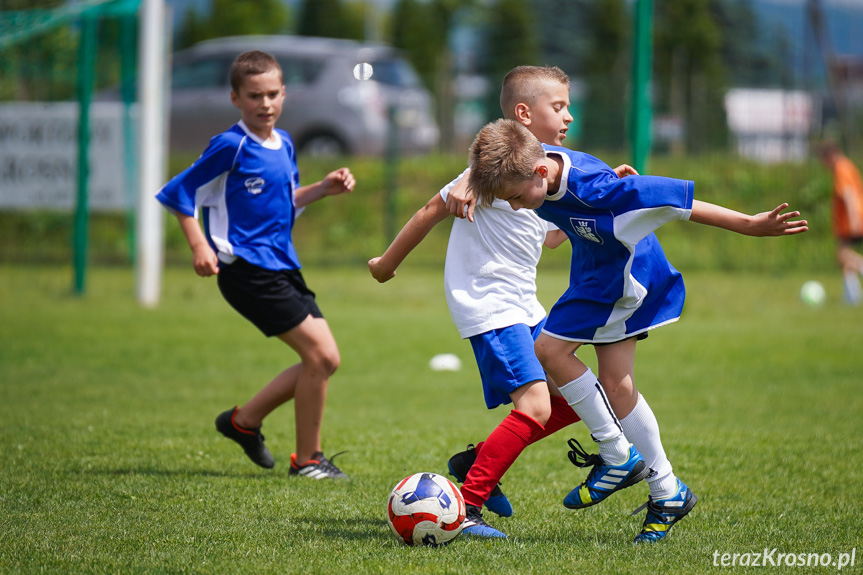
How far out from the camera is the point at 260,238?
4797 mm

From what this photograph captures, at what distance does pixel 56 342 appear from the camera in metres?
9.10

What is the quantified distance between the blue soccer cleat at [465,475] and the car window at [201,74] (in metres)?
14.3

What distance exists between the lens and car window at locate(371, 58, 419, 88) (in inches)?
683

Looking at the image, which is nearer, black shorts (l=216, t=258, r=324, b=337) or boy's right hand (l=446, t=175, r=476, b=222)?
boy's right hand (l=446, t=175, r=476, b=222)

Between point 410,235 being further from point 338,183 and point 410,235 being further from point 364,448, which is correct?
point 364,448

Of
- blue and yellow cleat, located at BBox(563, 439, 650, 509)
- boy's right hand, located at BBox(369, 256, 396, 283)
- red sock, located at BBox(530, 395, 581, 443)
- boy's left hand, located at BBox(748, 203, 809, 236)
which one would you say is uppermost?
boy's left hand, located at BBox(748, 203, 809, 236)

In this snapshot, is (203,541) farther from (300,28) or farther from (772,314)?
(300,28)

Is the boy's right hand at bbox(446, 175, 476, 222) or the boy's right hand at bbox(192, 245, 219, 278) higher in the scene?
the boy's right hand at bbox(446, 175, 476, 222)

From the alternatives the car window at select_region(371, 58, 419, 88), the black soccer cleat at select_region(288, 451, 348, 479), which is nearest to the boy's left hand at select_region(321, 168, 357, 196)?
the black soccer cleat at select_region(288, 451, 348, 479)

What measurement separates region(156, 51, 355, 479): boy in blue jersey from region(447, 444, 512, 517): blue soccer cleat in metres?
0.87

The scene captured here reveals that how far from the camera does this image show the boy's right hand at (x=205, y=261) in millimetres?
4441

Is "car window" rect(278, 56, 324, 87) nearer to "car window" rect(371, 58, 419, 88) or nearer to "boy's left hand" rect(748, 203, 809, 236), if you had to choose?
"car window" rect(371, 58, 419, 88)

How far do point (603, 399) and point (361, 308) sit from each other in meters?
8.57

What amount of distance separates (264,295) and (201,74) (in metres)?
13.8
